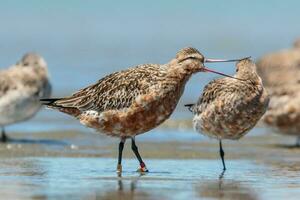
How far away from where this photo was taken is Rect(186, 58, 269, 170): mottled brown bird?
44.6 ft

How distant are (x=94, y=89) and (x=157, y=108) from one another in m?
1.13

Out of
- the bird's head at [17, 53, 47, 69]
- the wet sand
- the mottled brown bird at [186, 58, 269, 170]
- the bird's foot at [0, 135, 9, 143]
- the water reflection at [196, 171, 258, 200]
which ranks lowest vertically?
the water reflection at [196, 171, 258, 200]

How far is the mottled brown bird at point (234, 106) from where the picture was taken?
13.6 m

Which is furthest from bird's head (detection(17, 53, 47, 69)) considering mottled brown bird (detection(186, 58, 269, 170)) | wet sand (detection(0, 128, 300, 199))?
mottled brown bird (detection(186, 58, 269, 170))

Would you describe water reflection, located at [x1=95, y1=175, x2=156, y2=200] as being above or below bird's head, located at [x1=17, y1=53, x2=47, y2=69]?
below

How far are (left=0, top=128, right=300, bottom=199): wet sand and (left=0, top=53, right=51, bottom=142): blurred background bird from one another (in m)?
0.37

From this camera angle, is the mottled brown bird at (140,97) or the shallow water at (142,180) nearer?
the shallow water at (142,180)

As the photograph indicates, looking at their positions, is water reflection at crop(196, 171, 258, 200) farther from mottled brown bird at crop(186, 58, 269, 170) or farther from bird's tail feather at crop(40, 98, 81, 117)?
bird's tail feather at crop(40, 98, 81, 117)

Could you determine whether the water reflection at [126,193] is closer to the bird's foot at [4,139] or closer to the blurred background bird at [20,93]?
the bird's foot at [4,139]

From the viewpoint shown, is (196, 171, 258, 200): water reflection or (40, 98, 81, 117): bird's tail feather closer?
(196, 171, 258, 200): water reflection

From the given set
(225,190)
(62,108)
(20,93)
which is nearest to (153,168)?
(62,108)

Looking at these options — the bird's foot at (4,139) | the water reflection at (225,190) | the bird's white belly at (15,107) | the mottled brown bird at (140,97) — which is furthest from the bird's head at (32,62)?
the water reflection at (225,190)

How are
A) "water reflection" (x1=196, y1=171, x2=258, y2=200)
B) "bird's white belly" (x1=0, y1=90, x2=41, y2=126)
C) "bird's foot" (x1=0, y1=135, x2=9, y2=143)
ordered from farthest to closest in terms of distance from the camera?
"bird's white belly" (x1=0, y1=90, x2=41, y2=126), "bird's foot" (x1=0, y1=135, x2=9, y2=143), "water reflection" (x1=196, y1=171, x2=258, y2=200)

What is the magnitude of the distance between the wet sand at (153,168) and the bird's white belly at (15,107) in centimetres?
34
